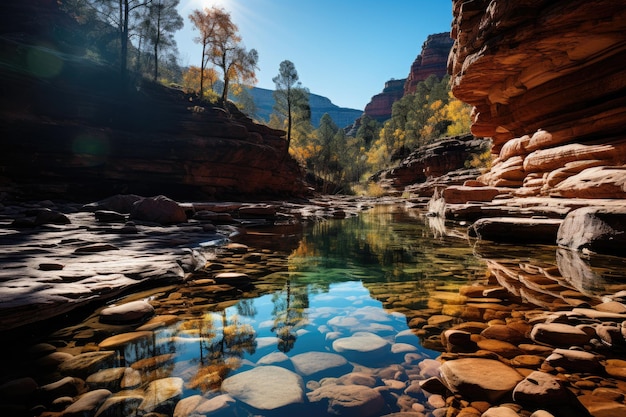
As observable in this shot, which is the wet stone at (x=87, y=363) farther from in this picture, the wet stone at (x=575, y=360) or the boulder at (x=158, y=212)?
the boulder at (x=158, y=212)

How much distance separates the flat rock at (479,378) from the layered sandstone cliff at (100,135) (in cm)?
1806

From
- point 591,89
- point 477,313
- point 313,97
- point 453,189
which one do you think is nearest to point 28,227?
point 477,313

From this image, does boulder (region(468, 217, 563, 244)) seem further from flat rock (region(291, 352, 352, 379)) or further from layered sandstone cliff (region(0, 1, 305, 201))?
layered sandstone cliff (region(0, 1, 305, 201))

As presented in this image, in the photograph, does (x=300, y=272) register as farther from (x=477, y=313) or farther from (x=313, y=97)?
(x=313, y=97)

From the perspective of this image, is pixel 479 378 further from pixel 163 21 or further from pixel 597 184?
pixel 163 21

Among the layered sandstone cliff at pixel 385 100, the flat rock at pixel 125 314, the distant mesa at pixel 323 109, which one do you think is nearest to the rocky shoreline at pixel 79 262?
the flat rock at pixel 125 314

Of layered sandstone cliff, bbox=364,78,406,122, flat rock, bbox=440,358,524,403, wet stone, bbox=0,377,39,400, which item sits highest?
layered sandstone cliff, bbox=364,78,406,122

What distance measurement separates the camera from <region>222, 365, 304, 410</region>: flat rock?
178cm

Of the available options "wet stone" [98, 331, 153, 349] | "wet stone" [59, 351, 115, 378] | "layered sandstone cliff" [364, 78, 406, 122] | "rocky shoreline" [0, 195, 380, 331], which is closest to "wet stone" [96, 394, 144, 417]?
"wet stone" [59, 351, 115, 378]

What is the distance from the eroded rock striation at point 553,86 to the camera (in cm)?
943

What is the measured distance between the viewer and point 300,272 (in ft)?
16.5

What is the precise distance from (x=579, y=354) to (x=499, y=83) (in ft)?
51.6

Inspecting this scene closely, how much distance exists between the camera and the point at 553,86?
12617 mm

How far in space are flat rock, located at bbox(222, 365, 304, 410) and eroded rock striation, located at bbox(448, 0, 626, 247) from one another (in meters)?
8.55
